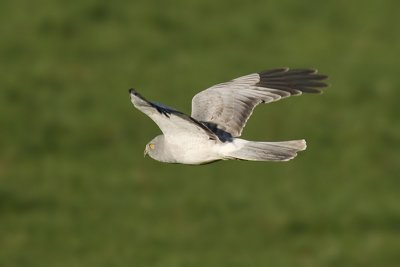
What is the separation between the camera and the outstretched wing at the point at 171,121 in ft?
33.3

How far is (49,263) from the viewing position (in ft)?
65.0

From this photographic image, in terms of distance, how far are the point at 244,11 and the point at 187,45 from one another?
2.03 m

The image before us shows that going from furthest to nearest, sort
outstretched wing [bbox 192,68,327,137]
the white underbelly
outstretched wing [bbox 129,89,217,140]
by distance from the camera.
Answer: outstretched wing [bbox 192,68,327,137]
the white underbelly
outstretched wing [bbox 129,89,217,140]

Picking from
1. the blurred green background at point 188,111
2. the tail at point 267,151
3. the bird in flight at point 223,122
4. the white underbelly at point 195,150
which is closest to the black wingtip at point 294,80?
the bird in flight at point 223,122

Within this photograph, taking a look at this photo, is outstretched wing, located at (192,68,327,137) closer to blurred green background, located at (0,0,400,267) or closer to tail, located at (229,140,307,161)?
tail, located at (229,140,307,161)

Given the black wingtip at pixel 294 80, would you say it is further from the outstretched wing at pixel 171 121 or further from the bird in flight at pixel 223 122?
the outstretched wing at pixel 171 121

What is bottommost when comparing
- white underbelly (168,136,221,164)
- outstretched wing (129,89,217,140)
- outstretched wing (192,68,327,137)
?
white underbelly (168,136,221,164)

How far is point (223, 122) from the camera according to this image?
11.8m

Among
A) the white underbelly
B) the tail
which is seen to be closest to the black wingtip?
the tail

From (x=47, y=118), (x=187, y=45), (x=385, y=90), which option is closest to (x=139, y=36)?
(x=187, y=45)

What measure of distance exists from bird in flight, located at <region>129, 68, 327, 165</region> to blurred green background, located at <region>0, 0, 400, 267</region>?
7.28m

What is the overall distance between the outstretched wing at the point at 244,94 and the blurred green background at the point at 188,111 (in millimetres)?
7158

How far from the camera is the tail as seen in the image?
10.7 meters

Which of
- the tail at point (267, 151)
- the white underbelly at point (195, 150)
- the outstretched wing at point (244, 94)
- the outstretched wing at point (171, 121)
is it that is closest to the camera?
the outstretched wing at point (171, 121)
